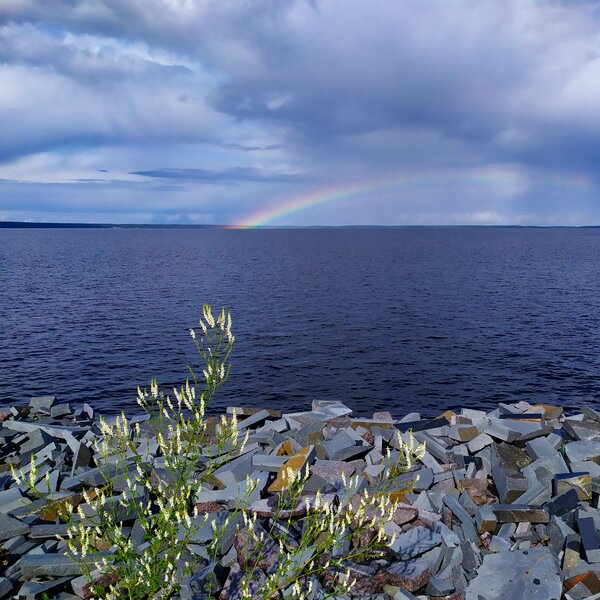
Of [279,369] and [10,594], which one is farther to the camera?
[279,369]

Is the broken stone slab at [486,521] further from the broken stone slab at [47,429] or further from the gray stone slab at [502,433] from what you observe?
the broken stone slab at [47,429]

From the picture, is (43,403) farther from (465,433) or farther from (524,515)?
(524,515)

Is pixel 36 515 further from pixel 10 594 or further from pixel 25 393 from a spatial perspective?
pixel 25 393

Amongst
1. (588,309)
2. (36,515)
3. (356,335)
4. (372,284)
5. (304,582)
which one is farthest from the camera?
(372,284)

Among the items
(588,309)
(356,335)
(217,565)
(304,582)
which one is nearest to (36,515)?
(217,565)

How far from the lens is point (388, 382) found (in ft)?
117

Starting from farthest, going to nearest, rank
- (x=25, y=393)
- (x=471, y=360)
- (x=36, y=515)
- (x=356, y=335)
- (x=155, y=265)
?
(x=155, y=265), (x=356, y=335), (x=471, y=360), (x=25, y=393), (x=36, y=515)

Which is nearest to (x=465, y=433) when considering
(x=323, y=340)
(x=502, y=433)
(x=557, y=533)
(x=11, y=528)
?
(x=502, y=433)

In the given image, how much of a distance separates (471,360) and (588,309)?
30970mm

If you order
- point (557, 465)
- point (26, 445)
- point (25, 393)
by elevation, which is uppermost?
point (557, 465)

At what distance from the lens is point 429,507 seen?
40.4 feet

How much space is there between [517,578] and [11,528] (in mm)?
10727

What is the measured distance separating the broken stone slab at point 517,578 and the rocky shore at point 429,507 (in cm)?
2

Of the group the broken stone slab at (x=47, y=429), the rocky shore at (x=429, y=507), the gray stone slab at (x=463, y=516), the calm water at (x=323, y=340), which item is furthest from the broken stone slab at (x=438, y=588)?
the calm water at (x=323, y=340)
